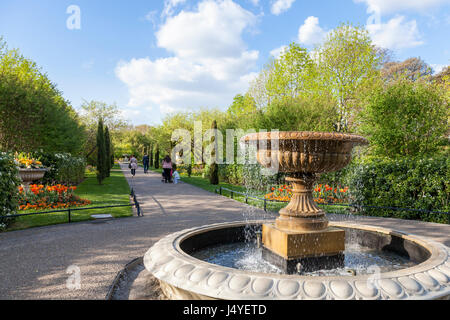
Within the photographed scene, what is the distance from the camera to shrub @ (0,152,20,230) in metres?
6.90

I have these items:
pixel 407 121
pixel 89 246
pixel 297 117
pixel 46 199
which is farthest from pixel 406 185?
pixel 46 199

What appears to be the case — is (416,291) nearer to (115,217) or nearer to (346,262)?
(346,262)

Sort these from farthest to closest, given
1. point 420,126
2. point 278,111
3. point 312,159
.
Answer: point 278,111 < point 420,126 < point 312,159

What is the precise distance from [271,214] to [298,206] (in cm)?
476

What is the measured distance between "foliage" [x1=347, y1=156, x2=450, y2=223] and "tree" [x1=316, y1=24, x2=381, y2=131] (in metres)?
12.6

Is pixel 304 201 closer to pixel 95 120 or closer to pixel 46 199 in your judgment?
pixel 46 199

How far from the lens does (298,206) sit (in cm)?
417

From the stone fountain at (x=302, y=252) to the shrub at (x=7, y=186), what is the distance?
529 centimetres

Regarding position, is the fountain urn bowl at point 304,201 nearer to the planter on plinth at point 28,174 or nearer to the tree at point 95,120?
the planter on plinth at point 28,174

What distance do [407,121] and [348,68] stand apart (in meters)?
11.5

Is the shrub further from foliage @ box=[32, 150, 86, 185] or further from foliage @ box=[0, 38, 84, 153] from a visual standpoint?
foliage @ box=[0, 38, 84, 153]

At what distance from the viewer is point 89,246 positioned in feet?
17.6
